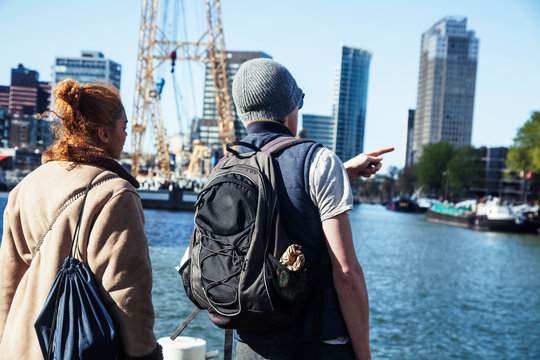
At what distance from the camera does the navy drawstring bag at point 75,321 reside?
6.05 feet

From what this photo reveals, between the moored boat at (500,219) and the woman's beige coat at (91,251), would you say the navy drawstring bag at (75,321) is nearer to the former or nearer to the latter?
the woman's beige coat at (91,251)

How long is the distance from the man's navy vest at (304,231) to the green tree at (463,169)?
9599 centimetres

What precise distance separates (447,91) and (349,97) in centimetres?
5316

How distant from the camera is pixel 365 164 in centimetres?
213

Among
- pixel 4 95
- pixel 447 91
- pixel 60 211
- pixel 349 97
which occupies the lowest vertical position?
pixel 60 211

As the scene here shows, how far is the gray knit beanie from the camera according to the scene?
204cm

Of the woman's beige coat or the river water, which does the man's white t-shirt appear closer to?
the woman's beige coat

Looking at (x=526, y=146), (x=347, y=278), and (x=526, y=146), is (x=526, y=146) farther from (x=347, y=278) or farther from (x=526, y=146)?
(x=347, y=278)

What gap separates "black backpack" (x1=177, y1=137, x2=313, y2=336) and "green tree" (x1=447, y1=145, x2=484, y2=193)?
96.0 m

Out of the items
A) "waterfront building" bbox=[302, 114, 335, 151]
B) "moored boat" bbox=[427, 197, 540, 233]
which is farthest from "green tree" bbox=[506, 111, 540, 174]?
"waterfront building" bbox=[302, 114, 335, 151]

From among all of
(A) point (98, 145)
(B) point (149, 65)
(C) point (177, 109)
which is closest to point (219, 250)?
(A) point (98, 145)

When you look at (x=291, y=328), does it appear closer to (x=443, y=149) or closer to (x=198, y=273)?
(x=198, y=273)

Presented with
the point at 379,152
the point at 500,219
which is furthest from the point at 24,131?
the point at 379,152

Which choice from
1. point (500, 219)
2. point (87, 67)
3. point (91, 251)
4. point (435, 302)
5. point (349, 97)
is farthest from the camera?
point (87, 67)
